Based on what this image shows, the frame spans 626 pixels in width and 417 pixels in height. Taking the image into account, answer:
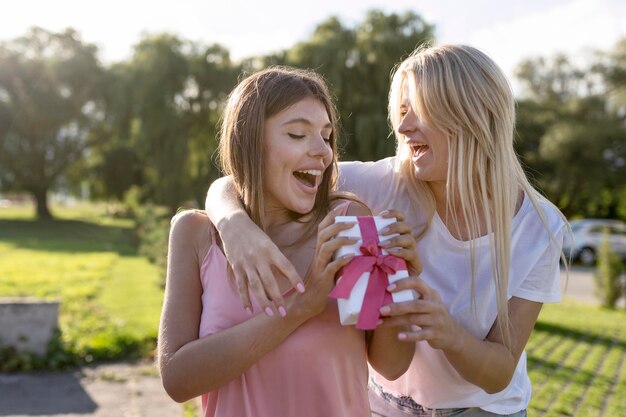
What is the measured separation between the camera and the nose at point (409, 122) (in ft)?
7.04

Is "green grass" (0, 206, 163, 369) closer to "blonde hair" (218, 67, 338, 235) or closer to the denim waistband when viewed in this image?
the denim waistband

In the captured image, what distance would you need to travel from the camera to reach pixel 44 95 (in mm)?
36219

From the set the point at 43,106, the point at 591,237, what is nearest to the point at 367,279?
the point at 591,237

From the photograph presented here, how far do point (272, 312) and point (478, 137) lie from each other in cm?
87

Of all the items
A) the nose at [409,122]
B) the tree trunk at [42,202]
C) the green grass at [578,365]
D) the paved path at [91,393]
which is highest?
the nose at [409,122]

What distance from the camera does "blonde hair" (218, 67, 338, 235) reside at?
6.39ft

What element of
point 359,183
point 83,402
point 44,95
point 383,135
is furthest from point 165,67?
point 359,183

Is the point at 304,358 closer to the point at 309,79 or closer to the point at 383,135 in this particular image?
the point at 309,79

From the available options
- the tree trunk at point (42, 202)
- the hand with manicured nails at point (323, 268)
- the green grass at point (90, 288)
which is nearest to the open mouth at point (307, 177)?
the hand with manicured nails at point (323, 268)

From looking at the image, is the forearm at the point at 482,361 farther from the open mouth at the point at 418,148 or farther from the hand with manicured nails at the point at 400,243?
the open mouth at the point at 418,148

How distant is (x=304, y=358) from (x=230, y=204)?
0.51 metres

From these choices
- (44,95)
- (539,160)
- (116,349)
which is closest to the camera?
(116,349)

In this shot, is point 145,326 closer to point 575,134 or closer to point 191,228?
point 191,228

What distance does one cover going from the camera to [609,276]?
1379cm
